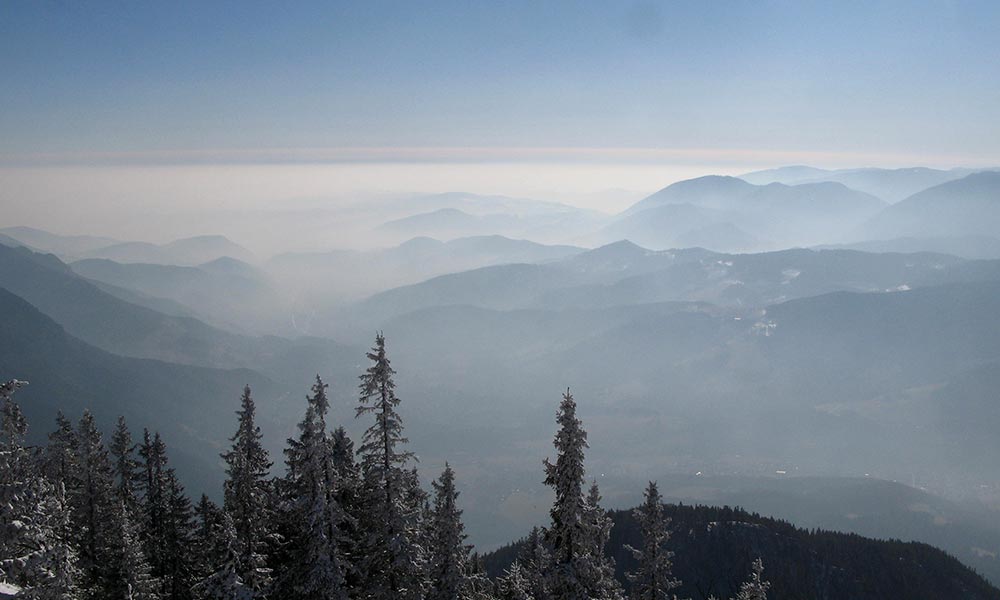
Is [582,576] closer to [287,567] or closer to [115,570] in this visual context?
[287,567]

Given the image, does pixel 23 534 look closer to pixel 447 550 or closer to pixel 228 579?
pixel 228 579

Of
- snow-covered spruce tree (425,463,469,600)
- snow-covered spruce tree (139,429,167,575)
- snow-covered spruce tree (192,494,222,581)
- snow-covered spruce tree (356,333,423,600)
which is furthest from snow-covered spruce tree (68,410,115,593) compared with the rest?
snow-covered spruce tree (425,463,469,600)

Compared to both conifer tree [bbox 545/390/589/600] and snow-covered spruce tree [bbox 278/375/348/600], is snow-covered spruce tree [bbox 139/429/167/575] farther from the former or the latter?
conifer tree [bbox 545/390/589/600]

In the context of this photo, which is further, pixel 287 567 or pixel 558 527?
pixel 287 567

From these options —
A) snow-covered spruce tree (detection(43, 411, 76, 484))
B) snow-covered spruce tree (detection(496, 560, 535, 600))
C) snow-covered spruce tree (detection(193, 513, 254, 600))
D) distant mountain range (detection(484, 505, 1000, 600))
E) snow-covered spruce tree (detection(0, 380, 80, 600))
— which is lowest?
distant mountain range (detection(484, 505, 1000, 600))

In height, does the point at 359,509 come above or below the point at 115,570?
above

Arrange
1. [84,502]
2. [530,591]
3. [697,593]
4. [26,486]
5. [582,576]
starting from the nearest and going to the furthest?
[26,486]
[582,576]
[530,591]
[84,502]
[697,593]

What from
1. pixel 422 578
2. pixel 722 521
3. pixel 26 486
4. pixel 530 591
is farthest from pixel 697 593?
pixel 26 486
